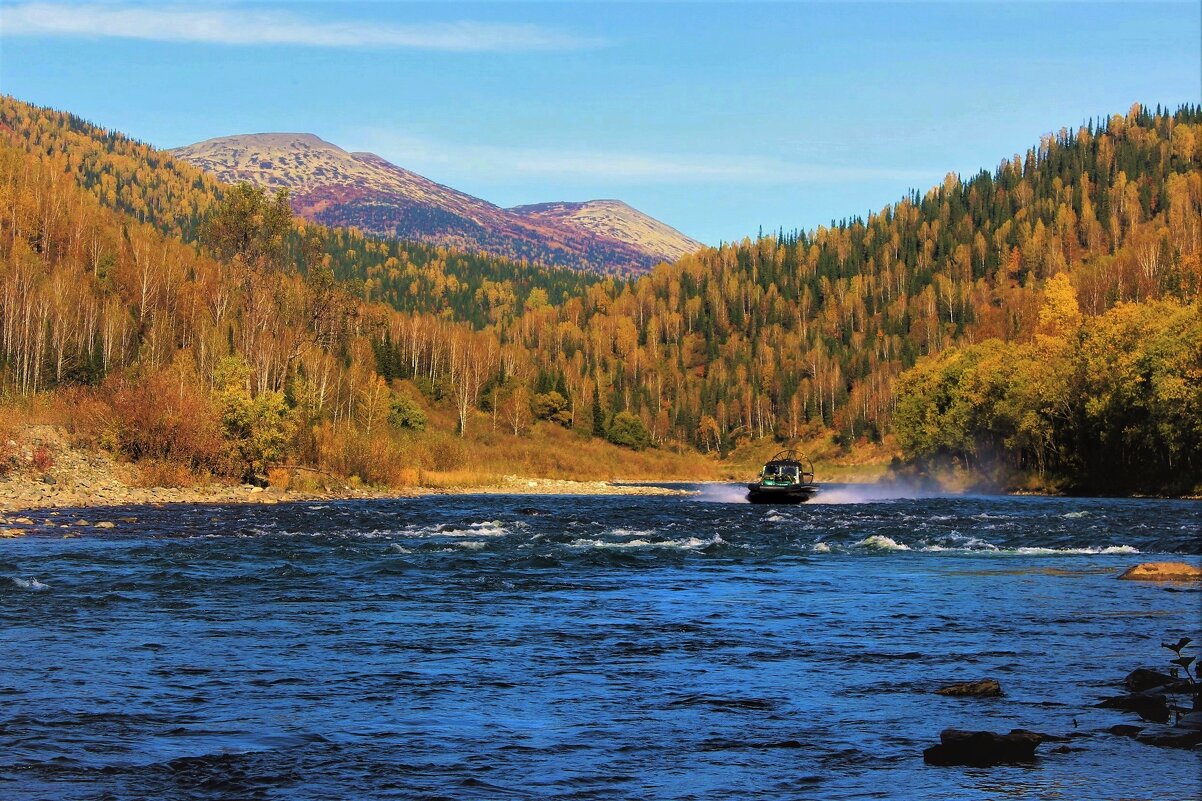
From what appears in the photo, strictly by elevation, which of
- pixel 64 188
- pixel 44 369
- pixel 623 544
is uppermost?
pixel 64 188

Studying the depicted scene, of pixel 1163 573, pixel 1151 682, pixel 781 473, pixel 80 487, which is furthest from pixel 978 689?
pixel 781 473

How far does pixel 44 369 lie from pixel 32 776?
314 feet

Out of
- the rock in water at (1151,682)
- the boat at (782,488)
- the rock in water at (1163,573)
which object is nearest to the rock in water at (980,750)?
the rock in water at (1151,682)

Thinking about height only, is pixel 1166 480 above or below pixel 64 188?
below

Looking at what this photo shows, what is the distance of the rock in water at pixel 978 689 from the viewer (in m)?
15.2

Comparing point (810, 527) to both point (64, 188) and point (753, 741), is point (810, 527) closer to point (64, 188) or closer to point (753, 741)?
point (753, 741)

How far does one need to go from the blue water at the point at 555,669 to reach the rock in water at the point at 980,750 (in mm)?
246

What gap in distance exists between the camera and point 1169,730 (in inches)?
513

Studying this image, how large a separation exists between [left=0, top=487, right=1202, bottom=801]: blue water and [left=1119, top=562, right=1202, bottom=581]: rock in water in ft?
2.68

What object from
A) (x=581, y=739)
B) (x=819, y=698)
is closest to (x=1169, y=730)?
(x=819, y=698)

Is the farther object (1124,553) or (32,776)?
(1124,553)

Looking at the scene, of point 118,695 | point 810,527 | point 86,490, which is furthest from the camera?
point 86,490

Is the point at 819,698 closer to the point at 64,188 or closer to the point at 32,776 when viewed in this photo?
the point at 32,776

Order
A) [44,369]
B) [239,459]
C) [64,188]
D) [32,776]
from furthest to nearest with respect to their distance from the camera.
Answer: [64,188], [44,369], [239,459], [32,776]
